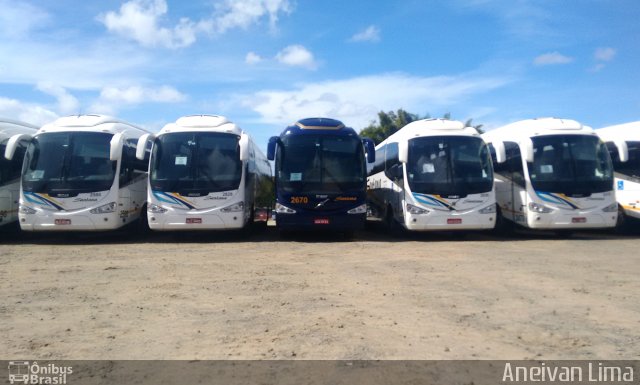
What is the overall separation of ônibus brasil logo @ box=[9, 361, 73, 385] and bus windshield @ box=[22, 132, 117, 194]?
32.4 feet

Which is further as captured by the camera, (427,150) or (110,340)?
(427,150)

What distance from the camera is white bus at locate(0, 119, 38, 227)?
568 inches

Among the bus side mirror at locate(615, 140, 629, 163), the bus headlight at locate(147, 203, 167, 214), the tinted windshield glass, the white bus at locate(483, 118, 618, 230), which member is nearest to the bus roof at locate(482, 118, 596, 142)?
the white bus at locate(483, 118, 618, 230)

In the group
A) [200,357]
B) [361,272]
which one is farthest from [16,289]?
[361,272]

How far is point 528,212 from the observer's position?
1451cm

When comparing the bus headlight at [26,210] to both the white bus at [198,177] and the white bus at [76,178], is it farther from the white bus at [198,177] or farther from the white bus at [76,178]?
the white bus at [198,177]

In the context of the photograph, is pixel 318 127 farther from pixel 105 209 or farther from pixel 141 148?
pixel 105 209

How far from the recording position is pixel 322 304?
6.90 m

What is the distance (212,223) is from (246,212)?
134 centimetres

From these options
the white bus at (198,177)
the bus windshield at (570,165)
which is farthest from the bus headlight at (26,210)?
the bus windshield at (570,165)

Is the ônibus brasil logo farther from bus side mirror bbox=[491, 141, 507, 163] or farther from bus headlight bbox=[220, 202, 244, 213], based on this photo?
bus side mirror bbox=[491, 141, 507, 163]

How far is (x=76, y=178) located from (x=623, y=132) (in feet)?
52.6

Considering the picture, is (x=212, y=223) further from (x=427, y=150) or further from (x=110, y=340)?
(x=110, y=340)

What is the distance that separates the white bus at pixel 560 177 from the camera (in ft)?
47.0
